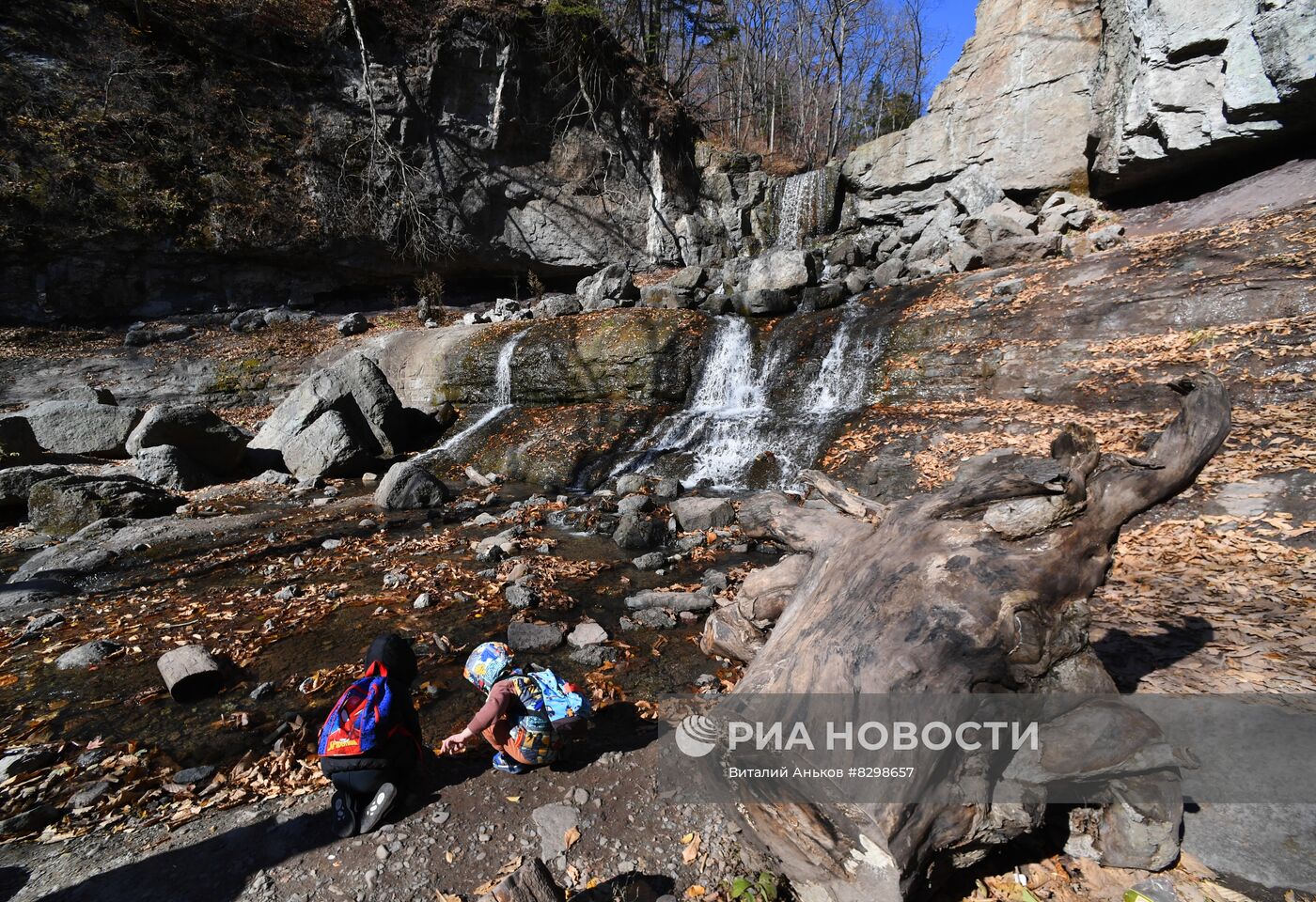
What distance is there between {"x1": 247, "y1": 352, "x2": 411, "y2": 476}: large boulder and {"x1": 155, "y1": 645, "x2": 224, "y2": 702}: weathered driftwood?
281 inches

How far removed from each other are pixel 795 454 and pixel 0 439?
13.4 metres

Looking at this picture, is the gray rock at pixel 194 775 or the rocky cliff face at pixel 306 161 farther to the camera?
the rocky cliff face at pixel 306 161

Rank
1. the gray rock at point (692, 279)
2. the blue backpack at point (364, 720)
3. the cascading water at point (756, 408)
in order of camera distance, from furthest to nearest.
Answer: the gray rock at point (692, 279), the cascading water at point (756, 408), the blue backpack at point (364, 720)

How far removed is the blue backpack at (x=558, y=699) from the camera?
316 centimetres

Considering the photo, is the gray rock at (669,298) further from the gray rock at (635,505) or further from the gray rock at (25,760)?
the gray rock at (25,760)

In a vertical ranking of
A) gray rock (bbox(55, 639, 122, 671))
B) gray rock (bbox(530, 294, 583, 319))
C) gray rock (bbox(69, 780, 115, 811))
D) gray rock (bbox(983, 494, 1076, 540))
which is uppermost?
gray rock (bbox(530, 294, 583, 319))

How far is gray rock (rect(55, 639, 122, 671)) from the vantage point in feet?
15.0

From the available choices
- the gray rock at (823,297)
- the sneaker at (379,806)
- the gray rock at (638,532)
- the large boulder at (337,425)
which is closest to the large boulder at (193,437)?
the large boulder at (337,425)

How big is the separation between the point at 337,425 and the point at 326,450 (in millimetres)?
546

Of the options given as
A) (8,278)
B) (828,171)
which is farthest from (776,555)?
(8,278)

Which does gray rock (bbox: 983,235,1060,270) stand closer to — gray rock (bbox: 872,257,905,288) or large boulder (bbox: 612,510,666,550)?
gray rock (bbox: 872,257,905,288)

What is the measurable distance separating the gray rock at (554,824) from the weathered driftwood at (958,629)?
98 cm

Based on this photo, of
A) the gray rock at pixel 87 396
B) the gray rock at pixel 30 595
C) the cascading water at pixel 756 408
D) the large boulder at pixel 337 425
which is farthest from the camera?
the gray rock at pixel 87 396

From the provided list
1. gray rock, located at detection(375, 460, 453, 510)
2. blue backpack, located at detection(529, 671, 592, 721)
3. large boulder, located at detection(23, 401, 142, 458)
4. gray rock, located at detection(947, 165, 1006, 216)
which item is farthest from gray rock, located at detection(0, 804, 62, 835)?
gray rock, located at detection(947, 165, 1006, 216)
